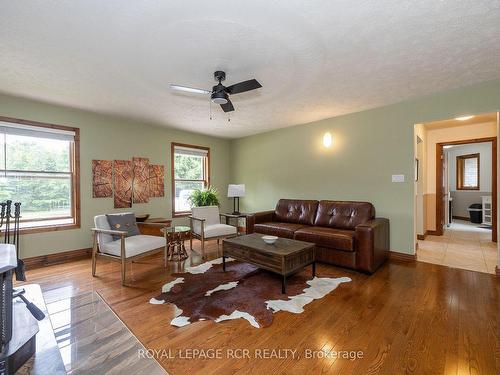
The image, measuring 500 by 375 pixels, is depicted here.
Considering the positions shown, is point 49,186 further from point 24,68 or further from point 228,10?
point 228,10

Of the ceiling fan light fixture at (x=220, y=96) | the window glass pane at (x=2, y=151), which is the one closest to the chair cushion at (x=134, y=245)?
the window glass pane at (x=2, y=151)

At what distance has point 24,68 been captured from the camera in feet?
8.73

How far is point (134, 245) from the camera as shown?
10.4 feet

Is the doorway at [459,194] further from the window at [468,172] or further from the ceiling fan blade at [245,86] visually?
the ceiling fan blade at [245,86]

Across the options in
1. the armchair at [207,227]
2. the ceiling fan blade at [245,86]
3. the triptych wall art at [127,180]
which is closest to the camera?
the ceiling fan blade at [245,86]

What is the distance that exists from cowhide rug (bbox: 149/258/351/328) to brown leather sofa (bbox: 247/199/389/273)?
392 millimetres

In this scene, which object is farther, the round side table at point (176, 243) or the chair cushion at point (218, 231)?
the chair cushion at point (218, 231)

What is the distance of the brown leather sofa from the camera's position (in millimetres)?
3258

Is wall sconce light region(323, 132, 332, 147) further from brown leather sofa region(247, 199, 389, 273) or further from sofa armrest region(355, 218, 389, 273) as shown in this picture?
sofa armrest region(355, 218, 389, 273)

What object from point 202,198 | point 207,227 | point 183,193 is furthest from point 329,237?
point 183,193

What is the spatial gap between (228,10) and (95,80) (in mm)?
2094

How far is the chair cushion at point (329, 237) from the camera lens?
3.34 m

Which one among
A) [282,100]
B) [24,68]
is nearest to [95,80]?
[24,68]

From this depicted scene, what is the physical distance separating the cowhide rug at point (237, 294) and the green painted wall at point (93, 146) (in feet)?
7.14
